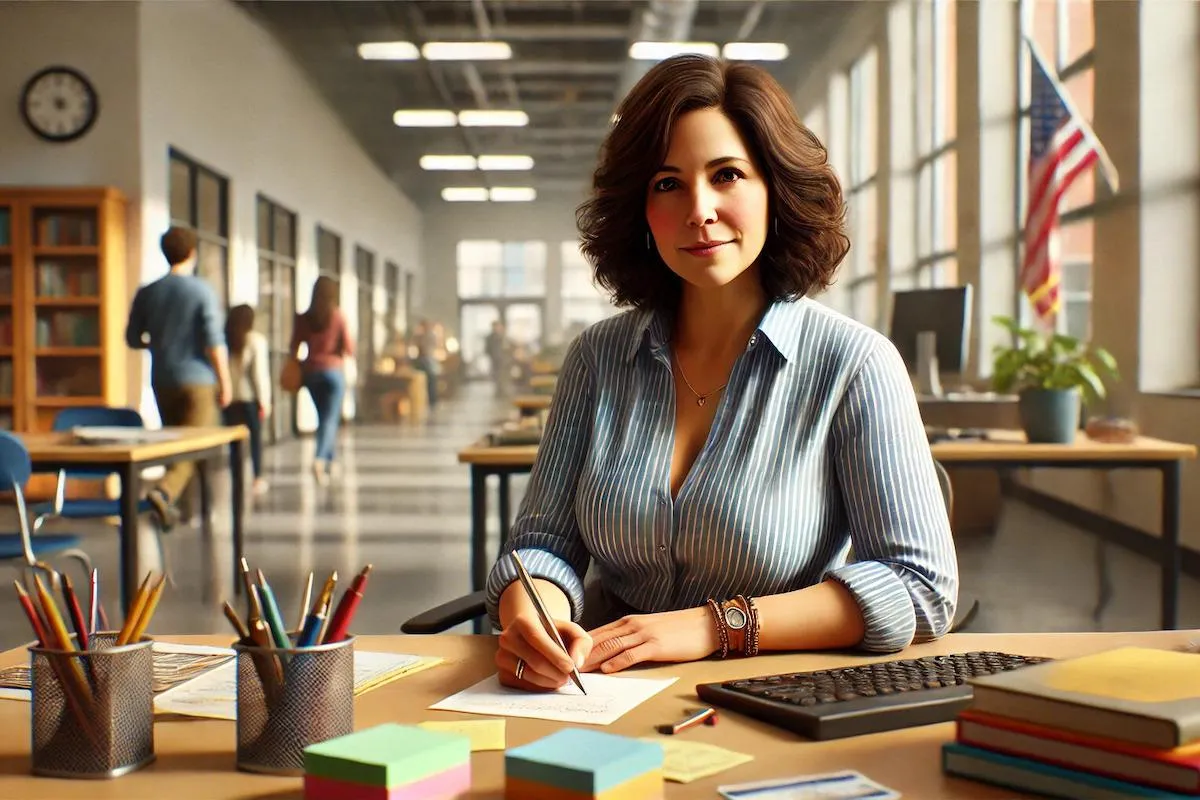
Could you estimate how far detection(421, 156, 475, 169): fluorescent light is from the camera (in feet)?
27.7

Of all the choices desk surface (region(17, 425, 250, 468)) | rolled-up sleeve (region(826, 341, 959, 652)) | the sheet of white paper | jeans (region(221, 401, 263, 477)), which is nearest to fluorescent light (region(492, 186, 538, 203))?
jeans (region(221, 401, 263, 477))

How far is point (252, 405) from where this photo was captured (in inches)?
285

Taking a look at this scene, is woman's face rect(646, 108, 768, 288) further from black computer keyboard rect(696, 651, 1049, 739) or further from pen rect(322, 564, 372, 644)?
pen rect(322, 564, 372, 644)

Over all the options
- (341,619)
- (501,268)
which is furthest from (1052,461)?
(501,268)

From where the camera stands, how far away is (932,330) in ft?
15.7

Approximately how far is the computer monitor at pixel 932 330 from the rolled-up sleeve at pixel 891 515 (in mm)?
3266

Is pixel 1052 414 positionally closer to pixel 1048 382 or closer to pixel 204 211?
pixel 1048 382

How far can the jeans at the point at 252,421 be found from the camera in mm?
7043

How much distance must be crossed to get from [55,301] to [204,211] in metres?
1.47

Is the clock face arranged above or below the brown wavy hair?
above

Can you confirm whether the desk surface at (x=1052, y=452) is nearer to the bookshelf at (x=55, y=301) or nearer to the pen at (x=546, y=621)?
the pen at (x=546, y=621)

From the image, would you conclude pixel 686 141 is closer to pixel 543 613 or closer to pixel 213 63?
pixel 543 613

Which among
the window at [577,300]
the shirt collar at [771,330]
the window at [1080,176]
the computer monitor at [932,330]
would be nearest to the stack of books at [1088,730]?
the shirt collar at [771,330]

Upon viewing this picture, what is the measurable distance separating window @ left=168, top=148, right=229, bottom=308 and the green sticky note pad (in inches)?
310
